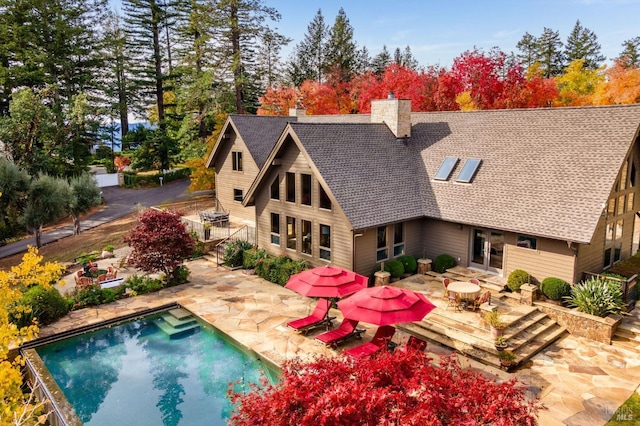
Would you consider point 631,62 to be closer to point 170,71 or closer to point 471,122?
point 471,122

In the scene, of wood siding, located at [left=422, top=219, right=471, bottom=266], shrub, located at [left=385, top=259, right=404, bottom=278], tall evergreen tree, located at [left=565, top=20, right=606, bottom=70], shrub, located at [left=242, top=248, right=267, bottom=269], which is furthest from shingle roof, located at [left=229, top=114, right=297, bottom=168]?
tall evergreen tree, located at [left=565, top=20, right=606, bottom=70]

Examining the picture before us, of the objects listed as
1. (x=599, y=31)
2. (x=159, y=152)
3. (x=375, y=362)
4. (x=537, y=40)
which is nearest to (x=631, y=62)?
(x=599, y=31)

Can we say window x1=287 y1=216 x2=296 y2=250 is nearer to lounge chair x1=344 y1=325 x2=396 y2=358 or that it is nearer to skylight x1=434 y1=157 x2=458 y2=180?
skylight x1=434 y1=157 x2=458 y2=180

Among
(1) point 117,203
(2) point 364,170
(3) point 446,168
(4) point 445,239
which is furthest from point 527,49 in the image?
(1) point 117,203

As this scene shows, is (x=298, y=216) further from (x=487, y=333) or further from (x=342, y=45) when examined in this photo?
(x=342, y=45)

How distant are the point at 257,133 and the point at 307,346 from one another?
18.9m

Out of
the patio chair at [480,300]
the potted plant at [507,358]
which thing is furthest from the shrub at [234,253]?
the potted plant at [507,358]

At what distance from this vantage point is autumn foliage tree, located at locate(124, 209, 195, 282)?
1964 cm

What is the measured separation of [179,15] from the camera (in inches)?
2030

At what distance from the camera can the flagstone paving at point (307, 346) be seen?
1126 cm

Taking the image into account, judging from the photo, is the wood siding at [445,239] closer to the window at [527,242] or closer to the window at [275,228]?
the window at [527,242]

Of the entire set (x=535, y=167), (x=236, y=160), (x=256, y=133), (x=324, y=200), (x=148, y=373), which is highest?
(x=256, y=133)

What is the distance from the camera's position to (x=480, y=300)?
51.2 feet

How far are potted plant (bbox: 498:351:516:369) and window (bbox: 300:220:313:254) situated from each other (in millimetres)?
9824
